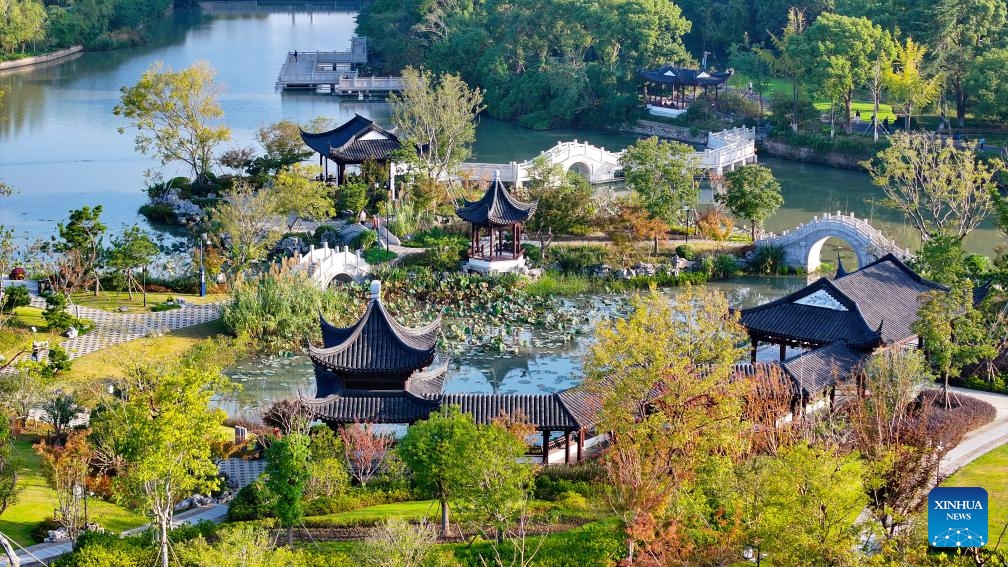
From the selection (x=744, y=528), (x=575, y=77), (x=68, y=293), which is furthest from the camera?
(x=575, y=77)

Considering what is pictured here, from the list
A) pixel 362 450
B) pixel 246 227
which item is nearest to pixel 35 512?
pixel 362 450

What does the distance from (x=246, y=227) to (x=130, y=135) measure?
25385 millimetres

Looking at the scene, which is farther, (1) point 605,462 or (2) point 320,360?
(2) point 320,360

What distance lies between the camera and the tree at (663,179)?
42688 mm

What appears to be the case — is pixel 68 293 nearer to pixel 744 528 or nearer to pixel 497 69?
pixel 744 528

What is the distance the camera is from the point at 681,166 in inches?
1705

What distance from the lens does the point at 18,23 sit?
74875mm

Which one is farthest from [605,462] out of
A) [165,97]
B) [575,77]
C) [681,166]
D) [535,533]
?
[575,77]

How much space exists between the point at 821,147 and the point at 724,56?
62.7 feet

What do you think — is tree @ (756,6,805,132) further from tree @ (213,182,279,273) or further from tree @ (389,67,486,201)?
tree @ (213,182,279,273)

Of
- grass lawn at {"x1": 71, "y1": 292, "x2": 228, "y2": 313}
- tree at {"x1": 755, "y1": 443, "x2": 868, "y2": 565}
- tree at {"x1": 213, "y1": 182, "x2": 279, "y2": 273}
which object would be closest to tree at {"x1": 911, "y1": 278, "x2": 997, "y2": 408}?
tree at {"x1": 755, "y1": 443, "x2": 868, "y2": 565}

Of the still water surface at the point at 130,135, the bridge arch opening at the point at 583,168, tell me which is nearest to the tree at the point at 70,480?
the still water surface at the point at 130,135

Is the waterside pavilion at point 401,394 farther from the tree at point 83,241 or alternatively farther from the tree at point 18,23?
the tree at point 18,23

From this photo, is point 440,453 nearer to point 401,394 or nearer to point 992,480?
point 401,394
